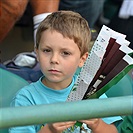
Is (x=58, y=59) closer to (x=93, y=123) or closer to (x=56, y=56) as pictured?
(x=56, y=56)

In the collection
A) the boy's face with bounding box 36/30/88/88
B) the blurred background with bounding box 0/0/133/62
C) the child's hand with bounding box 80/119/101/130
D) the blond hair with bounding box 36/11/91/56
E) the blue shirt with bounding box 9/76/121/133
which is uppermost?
the blond hair with bounding box 36/11/91/56

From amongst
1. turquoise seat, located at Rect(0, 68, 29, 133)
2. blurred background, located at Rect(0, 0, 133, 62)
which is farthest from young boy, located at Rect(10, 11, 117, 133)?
blurred background, located at Rect(0, 0, 133, 62)

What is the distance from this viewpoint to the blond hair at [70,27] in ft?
4.47

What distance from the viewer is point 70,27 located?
1.38 metres

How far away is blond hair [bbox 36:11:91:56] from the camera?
1.36 metres

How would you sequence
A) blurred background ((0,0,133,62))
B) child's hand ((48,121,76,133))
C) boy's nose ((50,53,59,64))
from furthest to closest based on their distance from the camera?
1. blurred background ((0,0,133,62))
2. boy's nose ((50,53,59,64))
3. child's hand ((48,121,76,133))

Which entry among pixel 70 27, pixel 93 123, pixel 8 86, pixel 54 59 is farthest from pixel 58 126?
pixel 8 86

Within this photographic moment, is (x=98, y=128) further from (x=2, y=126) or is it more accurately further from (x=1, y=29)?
(x=1, y=29)

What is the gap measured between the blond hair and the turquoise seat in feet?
1.01

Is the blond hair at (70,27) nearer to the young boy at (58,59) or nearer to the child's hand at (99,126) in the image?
the young boy at (58,59)

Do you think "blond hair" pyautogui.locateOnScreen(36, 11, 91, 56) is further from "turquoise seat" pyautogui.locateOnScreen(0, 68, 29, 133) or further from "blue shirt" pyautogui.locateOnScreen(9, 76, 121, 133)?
"turquoise seat" pyautogui.locateOnScreen(0, 68, 29, 133)

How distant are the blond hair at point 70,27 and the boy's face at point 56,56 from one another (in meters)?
0.02

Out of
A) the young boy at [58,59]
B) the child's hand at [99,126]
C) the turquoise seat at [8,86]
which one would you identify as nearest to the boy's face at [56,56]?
the young boy at [58,59]

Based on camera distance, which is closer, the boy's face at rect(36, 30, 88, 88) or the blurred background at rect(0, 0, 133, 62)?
the boy's face at rect(36, 30, 88, 88)
